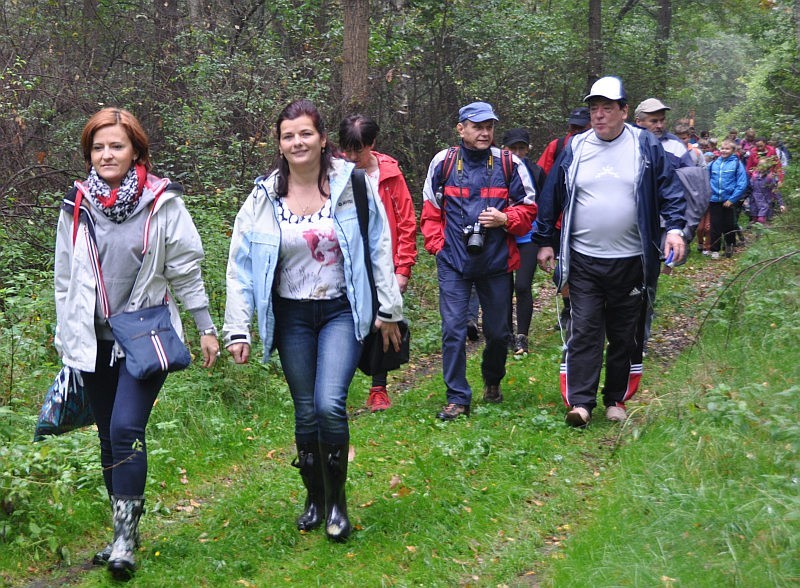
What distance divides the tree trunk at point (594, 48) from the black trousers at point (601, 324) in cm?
1617

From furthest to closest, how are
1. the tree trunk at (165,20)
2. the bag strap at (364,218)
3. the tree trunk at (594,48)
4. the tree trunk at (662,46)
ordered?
1. the tree trunk at (662,46)
2. the tree trunk at (594,48)
3. the tree trunk at (165,20)
4. the bag strap at (364,218)

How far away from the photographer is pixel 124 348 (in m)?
4.19

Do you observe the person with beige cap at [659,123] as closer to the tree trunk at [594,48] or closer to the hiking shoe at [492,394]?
the hiking shoe at [492,394]

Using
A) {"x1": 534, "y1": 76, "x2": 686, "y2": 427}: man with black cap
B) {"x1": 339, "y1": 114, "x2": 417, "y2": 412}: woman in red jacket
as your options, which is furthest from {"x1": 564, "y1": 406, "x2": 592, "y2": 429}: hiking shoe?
{"x1": 339, "y1": 114, "x2": 417, "y2": 412}: woman in red jacket

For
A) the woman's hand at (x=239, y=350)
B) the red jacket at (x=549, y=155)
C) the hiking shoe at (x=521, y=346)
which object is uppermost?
the red jacket at (x=549, y=155)

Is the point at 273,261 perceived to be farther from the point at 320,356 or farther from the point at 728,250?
the point at 728,250

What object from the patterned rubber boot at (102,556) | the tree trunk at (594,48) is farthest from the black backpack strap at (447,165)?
the tree trunk at (594,48)

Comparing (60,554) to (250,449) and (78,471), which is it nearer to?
(78,471)

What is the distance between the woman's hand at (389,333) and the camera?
4688 millimetres

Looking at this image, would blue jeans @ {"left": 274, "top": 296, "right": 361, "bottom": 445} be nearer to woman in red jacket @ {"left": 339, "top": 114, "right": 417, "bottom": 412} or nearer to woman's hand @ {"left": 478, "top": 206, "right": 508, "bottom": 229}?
woman in red jacket @ {"left": 339, "top": 114, "right": 417, "bottom": 412}

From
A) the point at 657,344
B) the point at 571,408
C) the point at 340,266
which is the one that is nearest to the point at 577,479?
the point at 571,408

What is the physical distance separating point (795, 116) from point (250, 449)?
8.43 m

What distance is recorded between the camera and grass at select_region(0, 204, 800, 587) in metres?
4.07

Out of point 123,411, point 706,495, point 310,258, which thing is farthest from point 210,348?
point 706,495
